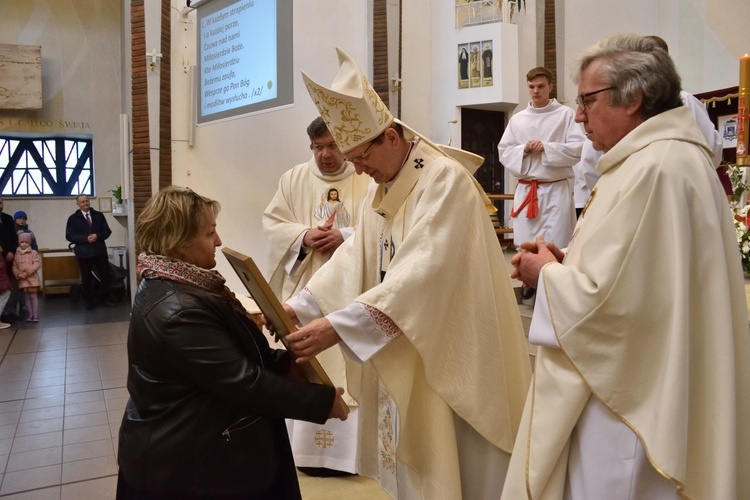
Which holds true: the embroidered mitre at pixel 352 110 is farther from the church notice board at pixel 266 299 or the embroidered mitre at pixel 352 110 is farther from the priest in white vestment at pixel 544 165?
the priest in white vestment at pixel 544 165

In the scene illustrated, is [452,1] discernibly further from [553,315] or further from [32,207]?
[32,207]

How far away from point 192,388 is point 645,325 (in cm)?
118

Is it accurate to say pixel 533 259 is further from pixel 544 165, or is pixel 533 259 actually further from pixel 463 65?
pixel 463 65

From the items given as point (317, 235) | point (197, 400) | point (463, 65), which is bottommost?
point (197, 400)

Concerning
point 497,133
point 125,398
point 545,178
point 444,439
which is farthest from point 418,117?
point 444,439

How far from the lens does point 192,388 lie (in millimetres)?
1839

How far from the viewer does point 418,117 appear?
8898 millimetres

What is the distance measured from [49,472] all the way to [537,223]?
372 cm

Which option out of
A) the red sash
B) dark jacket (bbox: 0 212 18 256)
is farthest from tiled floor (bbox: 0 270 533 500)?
dark jacket (bbox: 0 212 18 256)

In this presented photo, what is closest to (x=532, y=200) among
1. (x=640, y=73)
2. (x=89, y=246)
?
(x=640, y=73)

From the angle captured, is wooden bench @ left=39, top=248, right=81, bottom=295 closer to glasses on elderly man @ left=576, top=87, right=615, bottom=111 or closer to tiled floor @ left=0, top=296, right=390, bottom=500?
tiled floor @ left=0, top=296, right=390, bottom=500

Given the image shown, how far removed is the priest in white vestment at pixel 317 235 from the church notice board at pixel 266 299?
138 centimetres

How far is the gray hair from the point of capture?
1623mm

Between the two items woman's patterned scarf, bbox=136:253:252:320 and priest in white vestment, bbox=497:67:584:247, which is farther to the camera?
priest in white vestment, bbox=497:67:584:247
